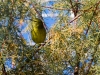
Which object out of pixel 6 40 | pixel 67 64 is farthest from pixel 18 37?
pixel 67 64

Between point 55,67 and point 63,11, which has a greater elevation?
point 63,11

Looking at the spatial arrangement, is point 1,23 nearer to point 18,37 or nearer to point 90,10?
point 18,37

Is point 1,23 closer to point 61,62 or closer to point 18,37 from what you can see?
point 18,37

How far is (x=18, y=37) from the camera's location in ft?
2.09

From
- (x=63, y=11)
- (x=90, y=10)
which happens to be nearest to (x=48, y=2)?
(x=63, y=11)

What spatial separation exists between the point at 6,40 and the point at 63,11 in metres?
0.23

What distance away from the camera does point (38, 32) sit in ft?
A: 2.23

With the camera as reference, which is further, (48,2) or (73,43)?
(48,2)

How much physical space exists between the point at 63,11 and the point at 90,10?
0.43 ft

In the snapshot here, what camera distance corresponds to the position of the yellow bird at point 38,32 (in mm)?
674

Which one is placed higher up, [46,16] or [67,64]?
[46,16]

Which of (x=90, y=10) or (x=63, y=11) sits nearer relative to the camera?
(x=90, y=10)

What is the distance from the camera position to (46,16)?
2.44 ft

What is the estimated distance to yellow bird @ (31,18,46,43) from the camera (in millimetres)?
674
